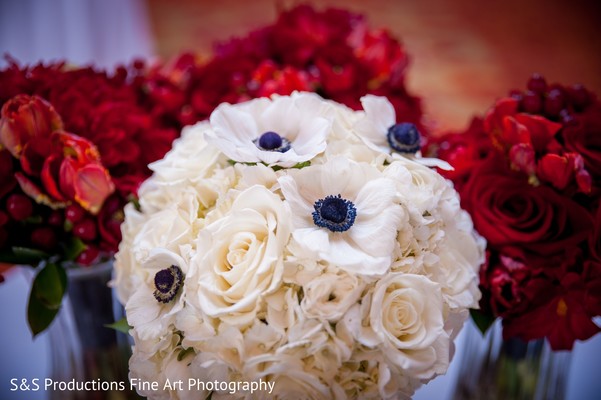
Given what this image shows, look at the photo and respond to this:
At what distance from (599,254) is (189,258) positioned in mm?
484

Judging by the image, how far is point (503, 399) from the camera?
79 cm

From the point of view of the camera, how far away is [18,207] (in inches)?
23.5

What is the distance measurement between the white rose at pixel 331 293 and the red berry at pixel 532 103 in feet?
1.31

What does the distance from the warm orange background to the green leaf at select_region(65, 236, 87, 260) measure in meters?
1.84

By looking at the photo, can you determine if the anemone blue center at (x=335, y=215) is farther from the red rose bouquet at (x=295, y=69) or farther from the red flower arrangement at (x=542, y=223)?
the red rose bouquet at (x=295, y=69)

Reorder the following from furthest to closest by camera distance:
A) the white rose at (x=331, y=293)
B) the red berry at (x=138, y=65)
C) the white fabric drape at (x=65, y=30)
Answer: the white fabric drape at (x=65, y=30) → the red berry at (x=138, y=65) → the white rose at (x=331, y=293)

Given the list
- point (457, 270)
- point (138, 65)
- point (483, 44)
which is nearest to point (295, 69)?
point (138, 65)

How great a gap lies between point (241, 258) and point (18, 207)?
342 mm

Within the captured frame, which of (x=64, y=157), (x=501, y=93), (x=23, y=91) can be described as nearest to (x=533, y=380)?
(x=64, y=157)

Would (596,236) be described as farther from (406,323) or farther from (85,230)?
(85,230)

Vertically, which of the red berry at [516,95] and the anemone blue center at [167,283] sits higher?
the red berry at [516,95]

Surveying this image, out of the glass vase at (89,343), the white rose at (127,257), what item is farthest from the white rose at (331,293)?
the glass vase at (89,343)

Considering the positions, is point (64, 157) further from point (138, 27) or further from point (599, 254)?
point (138, 27)

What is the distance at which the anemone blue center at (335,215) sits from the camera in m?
0.44
